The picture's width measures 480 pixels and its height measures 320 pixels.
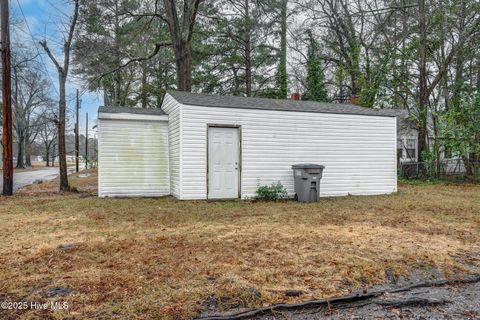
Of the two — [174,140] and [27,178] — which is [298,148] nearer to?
[174,140]

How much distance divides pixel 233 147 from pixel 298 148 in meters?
1.80

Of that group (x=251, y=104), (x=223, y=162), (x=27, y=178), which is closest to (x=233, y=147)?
(x=223, y=162)

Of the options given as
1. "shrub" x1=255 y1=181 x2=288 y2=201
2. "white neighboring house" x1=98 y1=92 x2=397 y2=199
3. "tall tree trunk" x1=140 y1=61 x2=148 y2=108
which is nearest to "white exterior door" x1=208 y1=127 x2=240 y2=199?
"white neighboring house" x1=98 y1=92 x2=397 y2=199

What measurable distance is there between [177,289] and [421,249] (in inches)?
117

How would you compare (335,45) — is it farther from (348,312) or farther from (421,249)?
(348,312)

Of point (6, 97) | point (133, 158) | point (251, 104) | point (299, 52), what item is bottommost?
point (133, 158)

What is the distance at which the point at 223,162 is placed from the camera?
339 inches

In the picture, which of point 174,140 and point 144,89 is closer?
point 174,140

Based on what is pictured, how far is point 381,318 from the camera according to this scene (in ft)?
8.13

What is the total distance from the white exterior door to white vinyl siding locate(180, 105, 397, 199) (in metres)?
0.16

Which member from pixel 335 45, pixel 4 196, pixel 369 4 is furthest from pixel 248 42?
pixel 4 196

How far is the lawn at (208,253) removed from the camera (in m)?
2.73

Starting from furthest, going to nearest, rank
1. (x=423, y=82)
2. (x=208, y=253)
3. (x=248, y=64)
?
(x=248, y=64) → (x=423, y=82) → (x=208, y=253)

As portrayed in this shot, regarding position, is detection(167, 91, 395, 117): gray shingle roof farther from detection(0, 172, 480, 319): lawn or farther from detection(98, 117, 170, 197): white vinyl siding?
detection(0, 172, 480, 319): lawn
